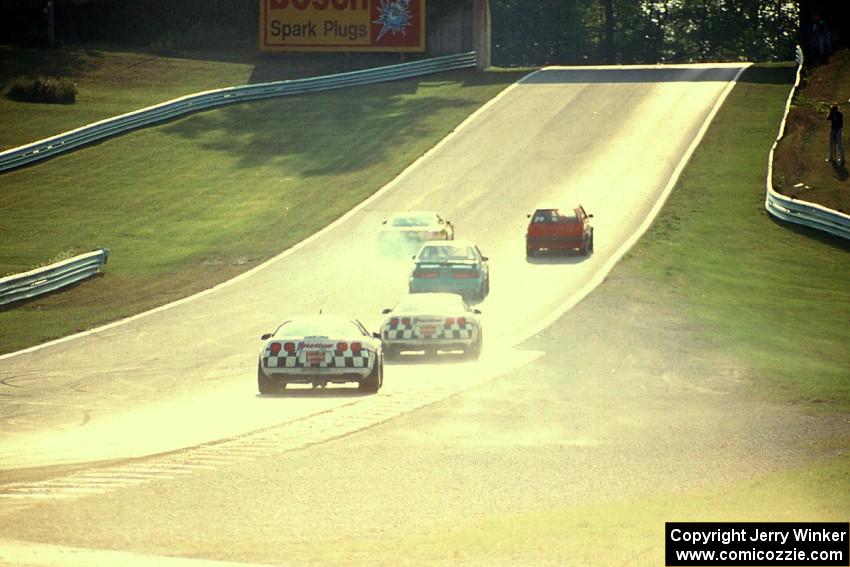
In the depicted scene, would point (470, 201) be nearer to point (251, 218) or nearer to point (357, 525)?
point (251, 218)

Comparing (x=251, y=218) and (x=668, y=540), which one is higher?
(x=668, y=540)

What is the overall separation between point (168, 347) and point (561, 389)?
9991 millimetres

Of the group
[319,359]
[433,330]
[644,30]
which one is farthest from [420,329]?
[644,30]

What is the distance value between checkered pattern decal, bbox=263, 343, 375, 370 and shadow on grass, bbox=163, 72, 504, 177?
33775mm

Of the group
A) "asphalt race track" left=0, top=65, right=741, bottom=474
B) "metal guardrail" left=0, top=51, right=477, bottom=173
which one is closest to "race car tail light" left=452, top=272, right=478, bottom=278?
"asphalt race track" left=0, top=65, right=741, bottom=474

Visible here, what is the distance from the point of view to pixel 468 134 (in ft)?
202

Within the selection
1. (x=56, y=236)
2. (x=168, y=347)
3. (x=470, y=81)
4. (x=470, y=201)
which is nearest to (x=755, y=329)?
(x=168, y=347)

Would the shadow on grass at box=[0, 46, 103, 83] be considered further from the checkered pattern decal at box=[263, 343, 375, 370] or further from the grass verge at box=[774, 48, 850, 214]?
the checkered pattern decal at box=[263, 343, 375, 370]

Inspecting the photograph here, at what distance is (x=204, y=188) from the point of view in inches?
2188

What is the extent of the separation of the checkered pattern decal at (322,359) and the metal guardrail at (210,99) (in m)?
37.2

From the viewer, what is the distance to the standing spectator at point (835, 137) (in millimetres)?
50344

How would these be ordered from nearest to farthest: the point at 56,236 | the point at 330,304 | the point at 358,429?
the point at 358,429, the point at 330,304, the point at 56,236

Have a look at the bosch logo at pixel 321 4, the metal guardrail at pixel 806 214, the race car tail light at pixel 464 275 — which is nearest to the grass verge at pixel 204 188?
the bosch logo at pixel 321 4

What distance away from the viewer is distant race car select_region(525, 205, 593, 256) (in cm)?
4216
